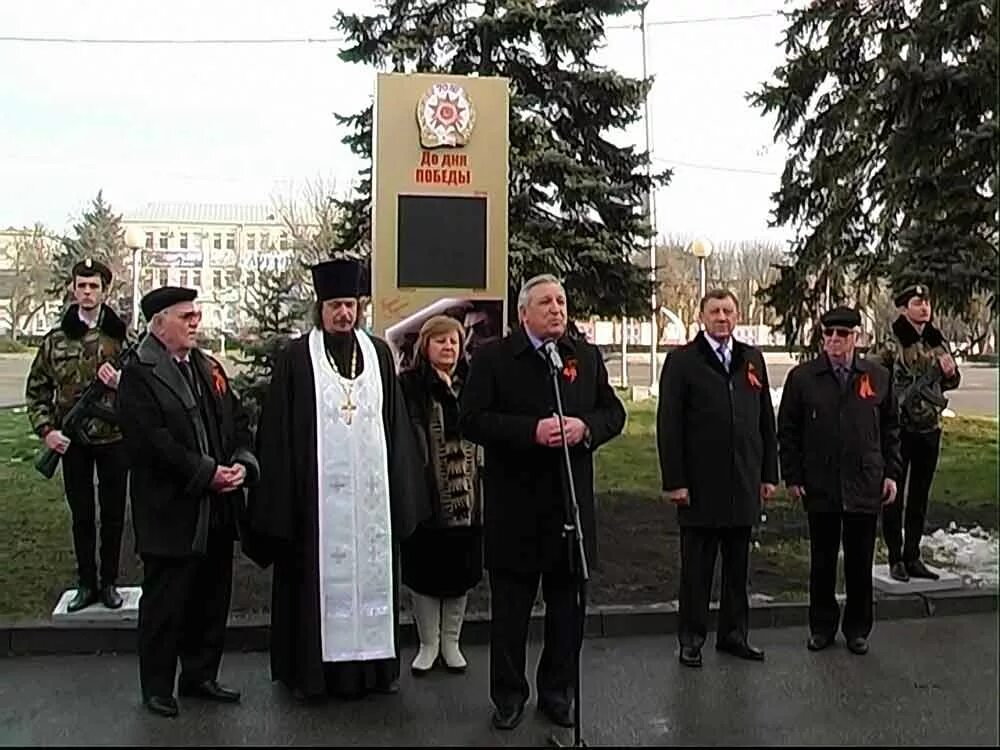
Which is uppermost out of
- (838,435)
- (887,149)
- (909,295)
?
(887,149)

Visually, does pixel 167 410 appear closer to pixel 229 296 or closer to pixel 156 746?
pixel 156 746

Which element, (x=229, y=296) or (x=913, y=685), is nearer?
(x=913, y=685)

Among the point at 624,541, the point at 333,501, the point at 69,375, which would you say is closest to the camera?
the point at 333,501

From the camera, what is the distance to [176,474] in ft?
14.8

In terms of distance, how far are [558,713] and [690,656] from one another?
44.3 inches

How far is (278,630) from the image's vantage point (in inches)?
192

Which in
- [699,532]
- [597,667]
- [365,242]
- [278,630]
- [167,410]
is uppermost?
[365,242]

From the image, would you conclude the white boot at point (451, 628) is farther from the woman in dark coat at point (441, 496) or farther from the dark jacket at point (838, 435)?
the dark jacket at point (838, 435)

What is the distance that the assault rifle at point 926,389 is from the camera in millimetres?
6414

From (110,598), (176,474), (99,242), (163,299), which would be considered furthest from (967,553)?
(99,242)

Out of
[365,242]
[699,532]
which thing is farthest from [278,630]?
[365,242]

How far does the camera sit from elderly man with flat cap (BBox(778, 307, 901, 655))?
18.2 ft

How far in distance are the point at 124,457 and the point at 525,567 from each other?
247 cm

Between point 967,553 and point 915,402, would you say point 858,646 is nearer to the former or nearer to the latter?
point 967,553
